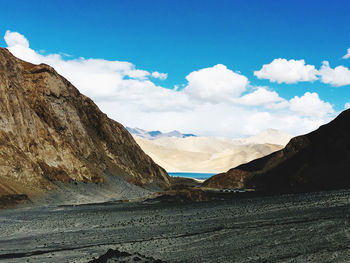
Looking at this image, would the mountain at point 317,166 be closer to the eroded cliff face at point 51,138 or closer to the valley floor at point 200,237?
the valley floor at point 200,237

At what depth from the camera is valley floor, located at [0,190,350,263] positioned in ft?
46.1

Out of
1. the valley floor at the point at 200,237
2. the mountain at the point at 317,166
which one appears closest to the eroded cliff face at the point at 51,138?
the valley floor at the point at 200,237

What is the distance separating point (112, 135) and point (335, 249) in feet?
206

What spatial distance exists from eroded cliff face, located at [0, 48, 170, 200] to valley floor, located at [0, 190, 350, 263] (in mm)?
17430

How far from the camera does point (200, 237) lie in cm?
1770

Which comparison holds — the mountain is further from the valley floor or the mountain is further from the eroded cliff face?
the eroded cliff face

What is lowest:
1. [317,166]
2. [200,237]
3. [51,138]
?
[200,237]

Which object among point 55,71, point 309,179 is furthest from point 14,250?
point 55,71

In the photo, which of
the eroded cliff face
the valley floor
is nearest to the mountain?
the valley floor

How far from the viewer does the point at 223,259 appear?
1368 centimetres

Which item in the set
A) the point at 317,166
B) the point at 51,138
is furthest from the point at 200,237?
the point at 51,138

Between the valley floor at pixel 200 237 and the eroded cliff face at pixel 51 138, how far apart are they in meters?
17.4

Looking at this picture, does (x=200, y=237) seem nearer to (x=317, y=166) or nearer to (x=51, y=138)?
(x=317, y=166)

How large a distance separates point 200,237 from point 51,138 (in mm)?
38944
